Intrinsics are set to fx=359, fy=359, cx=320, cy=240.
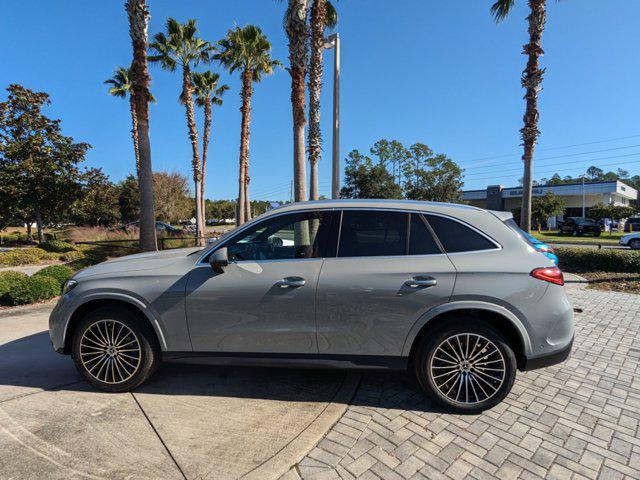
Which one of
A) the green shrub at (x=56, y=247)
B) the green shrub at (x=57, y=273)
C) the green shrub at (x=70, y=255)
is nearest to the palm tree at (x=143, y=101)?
the green shrub at (x=57, y=273)

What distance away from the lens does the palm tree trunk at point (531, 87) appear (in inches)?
459

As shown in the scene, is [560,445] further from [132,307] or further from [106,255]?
[106,255]

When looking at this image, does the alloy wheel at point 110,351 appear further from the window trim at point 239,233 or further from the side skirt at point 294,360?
the window trim at point 239,233

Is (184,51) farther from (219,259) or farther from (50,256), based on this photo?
(219,259)

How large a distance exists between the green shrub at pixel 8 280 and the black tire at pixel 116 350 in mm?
4959

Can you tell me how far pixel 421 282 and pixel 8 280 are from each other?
26.3 feet

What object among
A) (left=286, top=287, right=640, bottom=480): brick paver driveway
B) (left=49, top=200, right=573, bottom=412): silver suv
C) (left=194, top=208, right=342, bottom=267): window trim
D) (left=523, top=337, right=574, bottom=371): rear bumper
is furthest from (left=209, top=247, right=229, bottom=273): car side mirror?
(left=523, top=337, right=574, bottom=371): rear bumper

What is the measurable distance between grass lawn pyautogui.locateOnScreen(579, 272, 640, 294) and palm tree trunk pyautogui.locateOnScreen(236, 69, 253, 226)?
15.9 metres

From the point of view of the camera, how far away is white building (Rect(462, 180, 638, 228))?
4719 cm

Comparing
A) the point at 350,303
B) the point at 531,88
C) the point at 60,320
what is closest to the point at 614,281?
the point at 531,88

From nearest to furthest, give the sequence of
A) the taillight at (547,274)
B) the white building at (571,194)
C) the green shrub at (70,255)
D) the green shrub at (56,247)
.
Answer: the taillight at (547,274), the green shrub at (70,255), the green shrub at (56,247), the white building at (571,194)

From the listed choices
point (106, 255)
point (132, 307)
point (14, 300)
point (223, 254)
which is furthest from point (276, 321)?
point (106, 255)

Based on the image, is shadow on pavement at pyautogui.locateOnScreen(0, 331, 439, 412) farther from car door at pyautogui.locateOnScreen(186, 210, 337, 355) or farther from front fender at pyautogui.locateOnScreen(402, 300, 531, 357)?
front fender at pyautogui.locateOnScreen(402, 300, 531, 357)

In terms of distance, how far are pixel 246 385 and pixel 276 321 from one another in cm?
97
